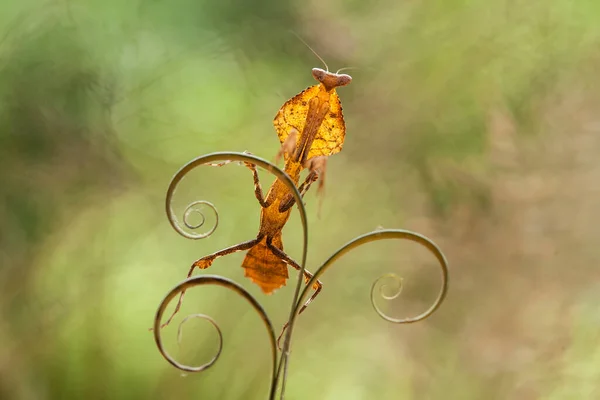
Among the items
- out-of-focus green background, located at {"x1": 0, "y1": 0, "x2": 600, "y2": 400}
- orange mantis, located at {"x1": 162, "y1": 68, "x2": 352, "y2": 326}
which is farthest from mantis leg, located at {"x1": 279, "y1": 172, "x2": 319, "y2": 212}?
out-of-focus green background, located at {"x1": 0, "y1": 0, "x2": 600, "y2": 400}

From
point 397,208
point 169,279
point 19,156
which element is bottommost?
point 169,279

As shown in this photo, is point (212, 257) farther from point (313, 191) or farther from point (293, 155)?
point (313, 191)

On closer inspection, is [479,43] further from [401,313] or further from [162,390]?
[162,390]

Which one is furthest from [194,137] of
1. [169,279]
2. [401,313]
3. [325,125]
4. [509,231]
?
[509,231]

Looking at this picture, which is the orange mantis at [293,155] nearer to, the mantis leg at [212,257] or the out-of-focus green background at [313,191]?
the mantis leg at [212,257]

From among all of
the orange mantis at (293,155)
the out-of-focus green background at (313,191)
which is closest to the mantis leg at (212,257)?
the orange mantis at (293,155)

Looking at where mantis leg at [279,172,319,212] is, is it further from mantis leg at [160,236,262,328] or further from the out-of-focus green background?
the out-of-focus green background

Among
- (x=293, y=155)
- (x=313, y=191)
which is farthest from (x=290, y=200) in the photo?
(x=313, y=191)
